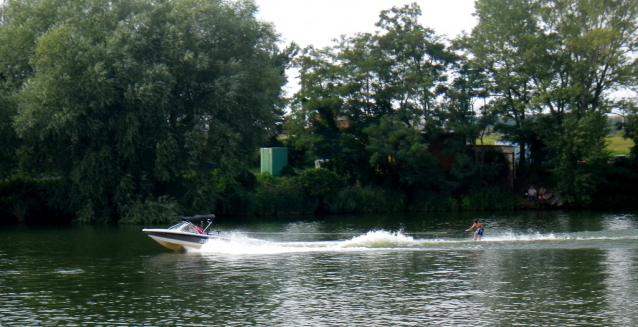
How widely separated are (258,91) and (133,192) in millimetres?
11072

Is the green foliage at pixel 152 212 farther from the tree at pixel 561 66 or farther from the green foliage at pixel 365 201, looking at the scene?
the tree at pixel 561 66

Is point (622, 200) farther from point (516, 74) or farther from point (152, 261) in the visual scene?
point (152, 261)

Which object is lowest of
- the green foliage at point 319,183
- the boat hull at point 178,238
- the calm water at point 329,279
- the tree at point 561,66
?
the calm water at point 329,279

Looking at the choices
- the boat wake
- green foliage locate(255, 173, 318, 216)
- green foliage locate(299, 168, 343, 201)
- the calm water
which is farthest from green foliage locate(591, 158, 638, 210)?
the boat wake

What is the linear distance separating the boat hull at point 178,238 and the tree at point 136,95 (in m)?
14.9

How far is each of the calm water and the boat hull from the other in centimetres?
46

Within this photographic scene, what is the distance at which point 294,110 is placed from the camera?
64188 millimetres

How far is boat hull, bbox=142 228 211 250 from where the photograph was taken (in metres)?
35.5

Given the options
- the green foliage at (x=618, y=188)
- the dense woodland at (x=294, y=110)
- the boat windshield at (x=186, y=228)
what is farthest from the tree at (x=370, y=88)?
the boat windshield at (x=186, y=228)

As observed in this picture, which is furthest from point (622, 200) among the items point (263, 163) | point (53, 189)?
point (53, 189)

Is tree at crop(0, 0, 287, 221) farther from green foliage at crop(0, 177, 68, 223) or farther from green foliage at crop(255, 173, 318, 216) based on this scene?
green foliage at crop(255, 173, 318, 216)

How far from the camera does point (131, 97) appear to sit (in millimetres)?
48625

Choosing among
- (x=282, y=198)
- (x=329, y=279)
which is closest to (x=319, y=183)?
(x=282, y=198)

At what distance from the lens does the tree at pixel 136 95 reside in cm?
4838
